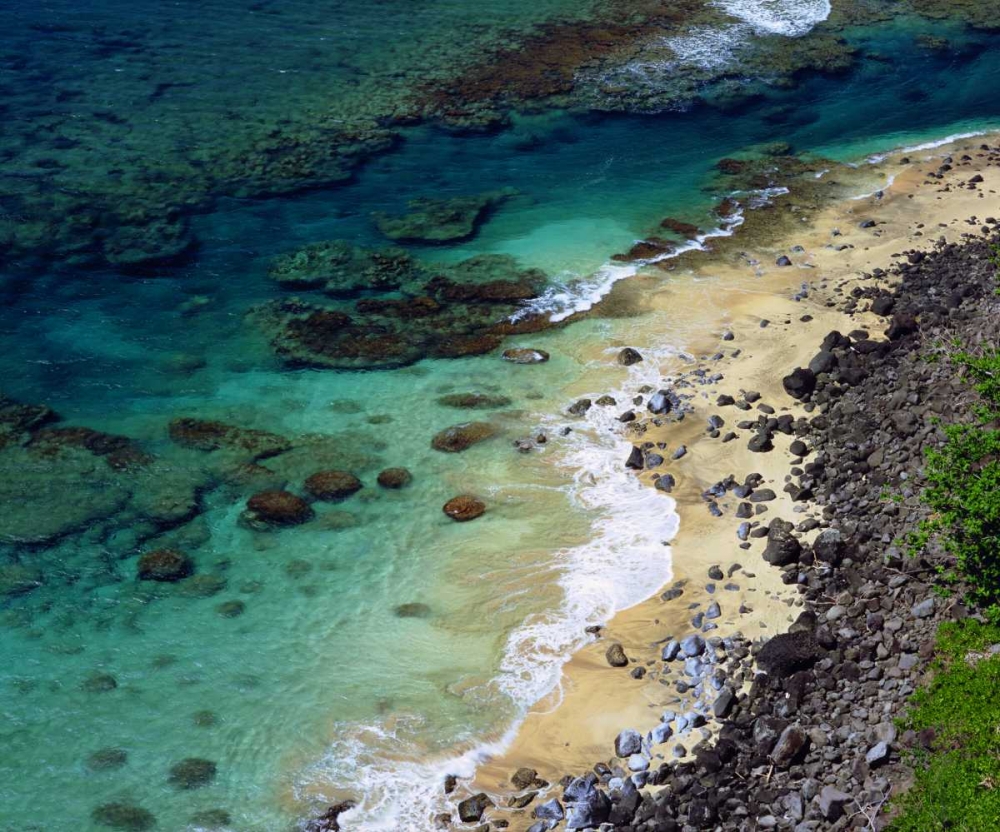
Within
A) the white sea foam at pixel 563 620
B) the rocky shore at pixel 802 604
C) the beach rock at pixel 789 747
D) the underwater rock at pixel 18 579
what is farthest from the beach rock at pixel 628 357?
the underwater rock at pixel 18 579

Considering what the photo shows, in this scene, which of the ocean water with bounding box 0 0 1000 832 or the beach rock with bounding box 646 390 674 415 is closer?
the ocean water with bounding box 0 0 1000 832

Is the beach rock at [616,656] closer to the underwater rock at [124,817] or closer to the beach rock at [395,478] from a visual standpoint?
the beach rock at [395,478]

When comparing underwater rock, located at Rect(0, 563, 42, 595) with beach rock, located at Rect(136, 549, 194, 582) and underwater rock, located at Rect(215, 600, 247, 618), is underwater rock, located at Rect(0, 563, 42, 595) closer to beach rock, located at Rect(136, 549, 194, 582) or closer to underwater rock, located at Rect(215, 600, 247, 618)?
beach rock, located at Rect(136, 549, 194, 582)

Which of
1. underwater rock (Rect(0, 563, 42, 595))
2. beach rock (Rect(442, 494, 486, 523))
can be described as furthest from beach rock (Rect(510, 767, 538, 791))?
underwater rock (Rect(0, 563, 42, 595))

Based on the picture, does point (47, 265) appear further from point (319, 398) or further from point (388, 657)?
point (388, 657)

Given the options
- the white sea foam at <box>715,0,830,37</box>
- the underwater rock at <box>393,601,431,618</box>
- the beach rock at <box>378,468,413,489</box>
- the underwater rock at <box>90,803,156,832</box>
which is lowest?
the underwater rock at <box>90,803,156,832</box>

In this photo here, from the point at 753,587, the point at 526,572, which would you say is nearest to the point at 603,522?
the point at 526,572
